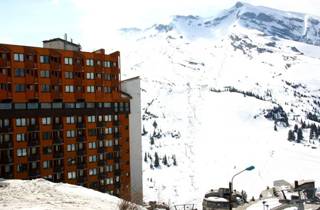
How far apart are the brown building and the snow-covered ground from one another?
26072 millimetres

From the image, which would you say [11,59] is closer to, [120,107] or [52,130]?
[52,130]

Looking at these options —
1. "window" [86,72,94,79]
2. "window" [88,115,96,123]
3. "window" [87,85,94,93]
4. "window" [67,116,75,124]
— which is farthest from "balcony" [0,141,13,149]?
"window" [86,72,94,79]

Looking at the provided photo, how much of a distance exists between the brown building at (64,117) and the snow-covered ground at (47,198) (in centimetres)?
2607

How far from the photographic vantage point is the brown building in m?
86.1

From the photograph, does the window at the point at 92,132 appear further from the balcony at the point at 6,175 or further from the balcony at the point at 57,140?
the balcony at the point at 6,175

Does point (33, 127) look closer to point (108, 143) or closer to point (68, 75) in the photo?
point (68, 75)

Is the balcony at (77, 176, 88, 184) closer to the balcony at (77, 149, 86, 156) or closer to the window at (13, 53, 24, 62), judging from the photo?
the balcony at (77, 149, 86, 156)

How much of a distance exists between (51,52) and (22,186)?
1429 inches

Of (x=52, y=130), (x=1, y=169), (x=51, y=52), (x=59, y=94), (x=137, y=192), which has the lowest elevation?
(x=137, y=192)

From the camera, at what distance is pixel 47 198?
2119 inches

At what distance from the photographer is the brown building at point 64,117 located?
86.1m

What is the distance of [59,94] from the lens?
303 ft

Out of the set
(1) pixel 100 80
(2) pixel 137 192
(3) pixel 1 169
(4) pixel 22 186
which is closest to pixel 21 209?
(4) pixel 22 186

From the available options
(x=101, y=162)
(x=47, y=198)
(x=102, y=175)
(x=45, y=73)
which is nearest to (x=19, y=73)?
(x=45, y=73)
